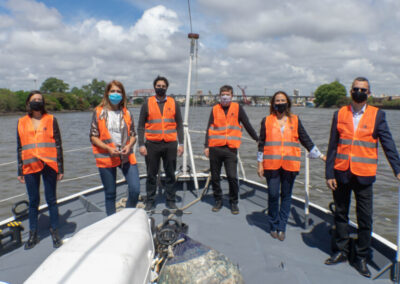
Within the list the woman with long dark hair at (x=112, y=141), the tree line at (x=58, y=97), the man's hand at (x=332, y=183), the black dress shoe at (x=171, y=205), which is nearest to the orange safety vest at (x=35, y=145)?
the woman with long dark hair at (x=112, y=141)

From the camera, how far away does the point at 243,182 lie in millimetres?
4859

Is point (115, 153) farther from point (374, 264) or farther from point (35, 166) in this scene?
point (374, 264)

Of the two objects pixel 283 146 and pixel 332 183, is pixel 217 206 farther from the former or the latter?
pixel 332 183

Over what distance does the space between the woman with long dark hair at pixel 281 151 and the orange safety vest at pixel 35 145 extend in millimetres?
2034

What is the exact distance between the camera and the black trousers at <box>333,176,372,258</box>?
2465mm

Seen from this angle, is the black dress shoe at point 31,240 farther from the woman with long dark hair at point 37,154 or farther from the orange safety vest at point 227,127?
the orange safety vest at point 227,127

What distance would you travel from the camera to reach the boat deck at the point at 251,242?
2.44 m

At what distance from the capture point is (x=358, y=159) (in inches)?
96.2

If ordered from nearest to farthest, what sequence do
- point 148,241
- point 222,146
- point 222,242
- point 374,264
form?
point 148,241, point 374,264, point 222,242, point 222,146

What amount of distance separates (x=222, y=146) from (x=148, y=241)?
208cm

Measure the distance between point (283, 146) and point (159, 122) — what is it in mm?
1431

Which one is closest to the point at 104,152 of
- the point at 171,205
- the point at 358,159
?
the point at 171,205

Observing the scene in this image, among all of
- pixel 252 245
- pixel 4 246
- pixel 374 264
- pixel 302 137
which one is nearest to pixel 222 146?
pixel 302 137

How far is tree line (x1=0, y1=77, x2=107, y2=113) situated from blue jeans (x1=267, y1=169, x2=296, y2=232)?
37793 millimetres
